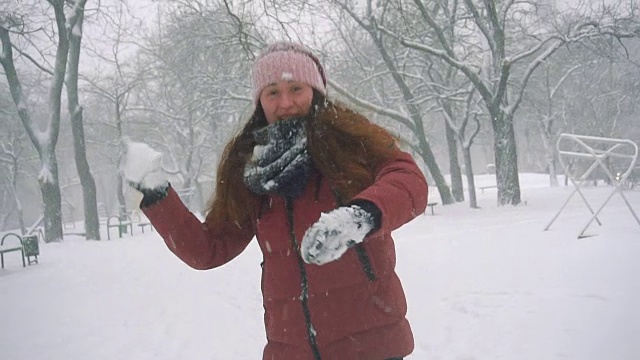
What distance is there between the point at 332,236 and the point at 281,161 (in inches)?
18.8

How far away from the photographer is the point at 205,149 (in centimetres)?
2838

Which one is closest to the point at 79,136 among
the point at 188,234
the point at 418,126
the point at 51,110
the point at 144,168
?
the point at 51,110

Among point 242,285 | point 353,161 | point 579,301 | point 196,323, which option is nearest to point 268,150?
point 353,161

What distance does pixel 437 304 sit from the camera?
4625mm

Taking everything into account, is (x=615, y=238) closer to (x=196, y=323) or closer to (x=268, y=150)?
(x=196, y=323)

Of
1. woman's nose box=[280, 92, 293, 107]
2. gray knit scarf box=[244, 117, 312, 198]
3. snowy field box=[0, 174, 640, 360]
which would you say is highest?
woman's nose box=[280, 92, 293, 107]

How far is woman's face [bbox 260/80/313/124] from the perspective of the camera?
5.48 ft

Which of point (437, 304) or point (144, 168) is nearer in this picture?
point (144, 168)

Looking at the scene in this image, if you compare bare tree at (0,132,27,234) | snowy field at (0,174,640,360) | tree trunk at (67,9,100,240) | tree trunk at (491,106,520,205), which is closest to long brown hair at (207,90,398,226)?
snowy field at (0,174,640,360)

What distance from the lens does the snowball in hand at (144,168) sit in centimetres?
163

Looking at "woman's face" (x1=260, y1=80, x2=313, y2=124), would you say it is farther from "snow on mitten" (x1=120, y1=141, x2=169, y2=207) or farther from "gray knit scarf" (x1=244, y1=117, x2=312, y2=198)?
"snow on mitten" (x1=120, y1=141, x2=169, y2=207)

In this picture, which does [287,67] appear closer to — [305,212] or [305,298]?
[305,212]

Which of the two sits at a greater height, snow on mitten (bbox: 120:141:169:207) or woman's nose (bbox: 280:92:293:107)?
woman's nose (bbox: 280:92:293:107)

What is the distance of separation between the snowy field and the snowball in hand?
264 centimetres
